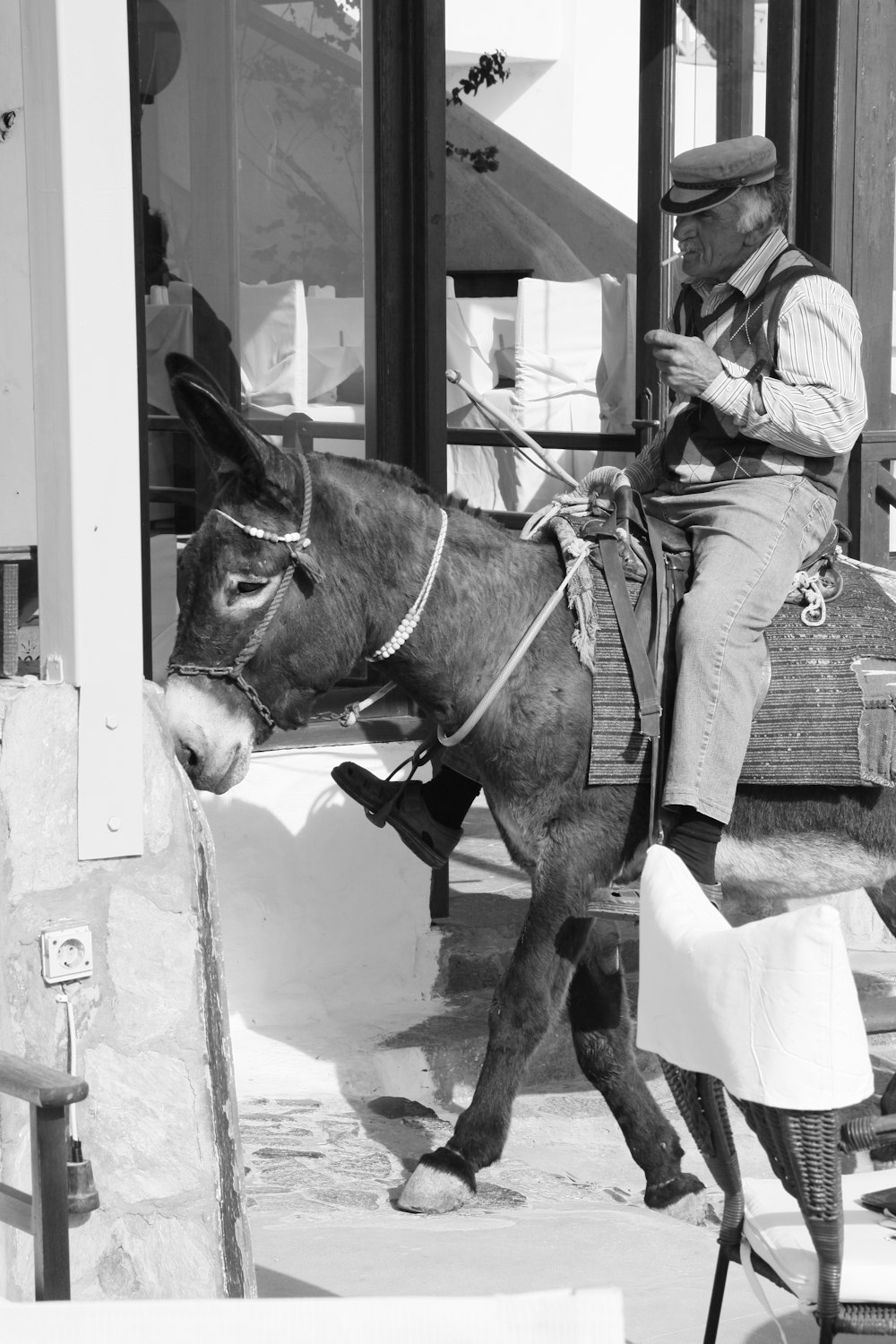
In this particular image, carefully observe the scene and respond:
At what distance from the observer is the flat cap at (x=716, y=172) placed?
3.99m

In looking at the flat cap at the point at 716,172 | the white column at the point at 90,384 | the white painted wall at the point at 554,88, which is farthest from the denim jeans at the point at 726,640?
the white painted wall at the point at 554,88

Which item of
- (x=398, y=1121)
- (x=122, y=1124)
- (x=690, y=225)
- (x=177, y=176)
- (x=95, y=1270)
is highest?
(x=177, y=176)

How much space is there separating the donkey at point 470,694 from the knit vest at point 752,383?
51 cm

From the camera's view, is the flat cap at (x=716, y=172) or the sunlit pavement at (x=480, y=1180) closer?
the sunlit pavement at (x=480, y=1180)

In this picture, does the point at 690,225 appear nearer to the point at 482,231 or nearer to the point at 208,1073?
the point at 208,1073

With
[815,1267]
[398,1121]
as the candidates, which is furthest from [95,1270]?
[398,1121]

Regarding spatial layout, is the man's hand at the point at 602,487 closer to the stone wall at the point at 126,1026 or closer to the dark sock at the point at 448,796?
the dark sock at the point at 448,796

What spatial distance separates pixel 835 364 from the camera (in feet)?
12.8

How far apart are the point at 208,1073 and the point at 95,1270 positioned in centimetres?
40

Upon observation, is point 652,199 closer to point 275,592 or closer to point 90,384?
point 275,592

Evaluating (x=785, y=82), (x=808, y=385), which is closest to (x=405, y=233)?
(x=785, y=82)

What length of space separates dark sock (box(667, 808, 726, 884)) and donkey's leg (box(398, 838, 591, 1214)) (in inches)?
10.2

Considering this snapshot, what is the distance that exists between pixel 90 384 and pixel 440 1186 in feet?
7.14

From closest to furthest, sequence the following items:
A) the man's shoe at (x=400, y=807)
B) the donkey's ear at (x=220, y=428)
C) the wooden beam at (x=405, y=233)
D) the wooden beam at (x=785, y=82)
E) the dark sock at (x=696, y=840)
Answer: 1. the donkey's ear at (x=220, y=428)
2. the dark sock at (x=696, y=840)
3. the man's shoe at (x=400, y=807)
4. the wooden beam at (x=405, y=233)
5. the wooden beam at (x=785, y=82)
